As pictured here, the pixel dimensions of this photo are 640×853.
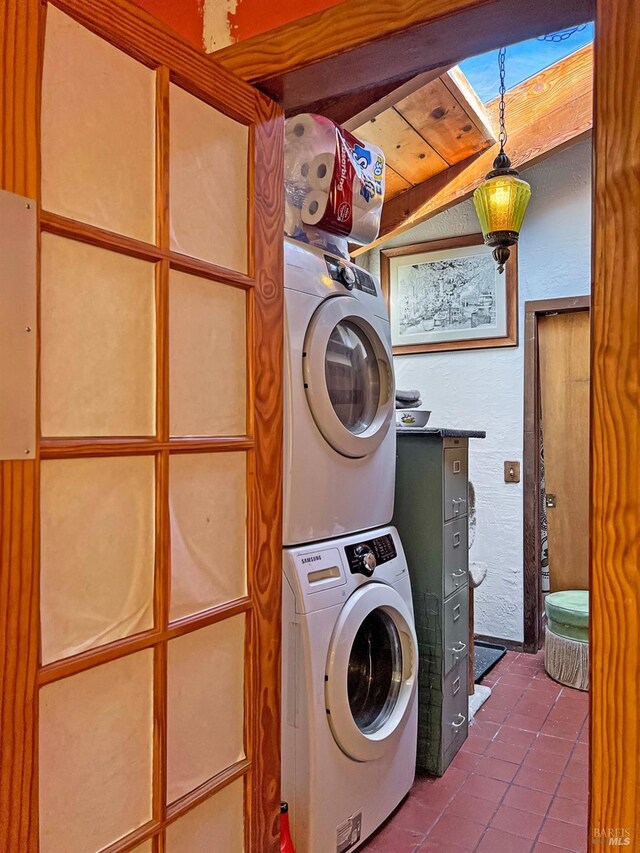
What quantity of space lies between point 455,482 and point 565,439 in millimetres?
1385

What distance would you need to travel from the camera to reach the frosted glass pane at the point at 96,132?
856 millimetres

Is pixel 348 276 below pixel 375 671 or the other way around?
the other way around

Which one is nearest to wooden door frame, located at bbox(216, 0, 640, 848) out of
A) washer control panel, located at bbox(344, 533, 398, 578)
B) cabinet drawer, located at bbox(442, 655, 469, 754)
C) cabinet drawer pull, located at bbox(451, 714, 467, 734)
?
washer control panel, located at bbox(344, 533, 398, 578)

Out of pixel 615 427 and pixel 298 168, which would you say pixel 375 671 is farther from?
pixel 298 168

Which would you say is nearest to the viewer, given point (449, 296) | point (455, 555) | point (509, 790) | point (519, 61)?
point (509, 790)

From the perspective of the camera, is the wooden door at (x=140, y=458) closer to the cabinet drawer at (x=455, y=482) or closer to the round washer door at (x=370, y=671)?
the round washer door at (x=370, y=671)

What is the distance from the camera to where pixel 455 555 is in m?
2.34

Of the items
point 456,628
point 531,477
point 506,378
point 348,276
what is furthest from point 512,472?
point 348,276

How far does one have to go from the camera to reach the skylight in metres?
2.45

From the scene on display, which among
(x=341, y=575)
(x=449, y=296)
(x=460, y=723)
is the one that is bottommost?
(x=460, y=723)

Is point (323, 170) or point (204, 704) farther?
point (323, 170)

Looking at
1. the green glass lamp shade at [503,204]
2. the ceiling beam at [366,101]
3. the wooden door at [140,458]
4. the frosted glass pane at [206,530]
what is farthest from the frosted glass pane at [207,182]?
the green glass lamp shade at [503,204]

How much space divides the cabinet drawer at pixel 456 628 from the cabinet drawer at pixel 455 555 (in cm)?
4
